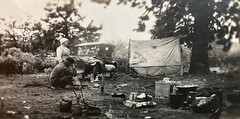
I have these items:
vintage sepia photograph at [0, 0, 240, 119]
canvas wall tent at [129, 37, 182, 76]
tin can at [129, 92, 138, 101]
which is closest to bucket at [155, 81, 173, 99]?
vintage sepia photograph at [0, 0, 240, 119]

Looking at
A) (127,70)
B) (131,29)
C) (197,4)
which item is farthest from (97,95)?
(197,4)

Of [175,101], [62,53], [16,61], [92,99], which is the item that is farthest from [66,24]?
[175,101]

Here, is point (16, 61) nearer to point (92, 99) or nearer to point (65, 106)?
point (65, 106)

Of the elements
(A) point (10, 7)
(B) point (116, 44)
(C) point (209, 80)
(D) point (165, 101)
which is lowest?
(D) point (165, 101)

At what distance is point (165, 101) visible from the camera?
3.81 m

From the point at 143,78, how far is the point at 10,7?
5.36ft

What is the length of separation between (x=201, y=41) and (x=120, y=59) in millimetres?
915

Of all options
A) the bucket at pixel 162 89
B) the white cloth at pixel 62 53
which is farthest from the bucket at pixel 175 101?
the white cloth at pixel 62 53

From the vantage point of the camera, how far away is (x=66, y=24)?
349cm

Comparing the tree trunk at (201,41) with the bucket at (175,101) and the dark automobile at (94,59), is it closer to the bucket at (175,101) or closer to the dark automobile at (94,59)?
the bucket at (175,101)

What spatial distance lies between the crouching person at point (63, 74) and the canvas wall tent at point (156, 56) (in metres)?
0.69

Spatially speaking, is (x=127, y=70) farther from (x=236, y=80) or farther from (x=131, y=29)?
(x=236, y=80)

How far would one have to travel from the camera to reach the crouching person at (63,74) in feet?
11.8

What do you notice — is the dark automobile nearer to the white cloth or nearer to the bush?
the white cloth
